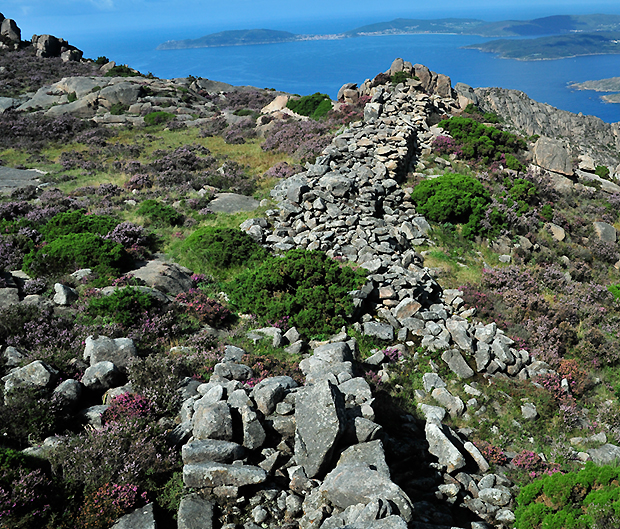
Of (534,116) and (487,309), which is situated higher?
(534,116)

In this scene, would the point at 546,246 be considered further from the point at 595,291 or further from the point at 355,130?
Answer: the point at 355,130

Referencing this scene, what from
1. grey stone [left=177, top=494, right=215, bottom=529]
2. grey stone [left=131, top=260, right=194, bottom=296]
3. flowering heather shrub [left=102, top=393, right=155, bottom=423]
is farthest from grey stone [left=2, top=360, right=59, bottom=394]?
grey stone [left=131, top=260, right=194, bottom=296]

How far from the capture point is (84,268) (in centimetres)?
1310

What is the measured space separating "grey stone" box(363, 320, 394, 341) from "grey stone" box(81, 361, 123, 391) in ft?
21.9

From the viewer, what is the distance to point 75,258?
1329 centimetres

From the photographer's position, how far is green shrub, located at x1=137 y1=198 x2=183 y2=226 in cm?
1897

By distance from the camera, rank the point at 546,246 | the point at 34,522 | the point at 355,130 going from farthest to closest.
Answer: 1. the point at 355,130
2. the point at 546,246
3. the point at 34,522

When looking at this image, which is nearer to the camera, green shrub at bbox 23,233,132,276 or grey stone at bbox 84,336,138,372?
grey stone at bbox 84,336,138,372

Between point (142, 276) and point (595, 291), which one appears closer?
point (142, 276)

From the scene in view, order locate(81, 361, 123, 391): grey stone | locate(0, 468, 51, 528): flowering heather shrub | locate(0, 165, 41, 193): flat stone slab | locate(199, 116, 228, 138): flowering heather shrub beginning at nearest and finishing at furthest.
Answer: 1. locate(0, 468, 51, 528): flowering heather shrub
2. locate(81, 361, 123, 391): grey stone
3. locate(0, 165, 41, 193): flat stone slab
4. locate(199, 116, 228, 138): flowering heather shrub

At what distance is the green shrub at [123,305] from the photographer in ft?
34.2

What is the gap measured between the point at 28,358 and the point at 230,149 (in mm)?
26232

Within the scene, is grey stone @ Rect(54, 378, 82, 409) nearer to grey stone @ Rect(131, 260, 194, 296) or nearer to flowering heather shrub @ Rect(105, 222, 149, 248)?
grey stone @ Rect(131, 260, 194, 296)

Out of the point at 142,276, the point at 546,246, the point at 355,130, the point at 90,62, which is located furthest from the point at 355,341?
the point at 90,62
